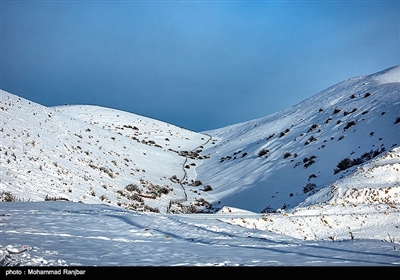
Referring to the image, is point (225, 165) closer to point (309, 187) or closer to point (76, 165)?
point (309, 187)

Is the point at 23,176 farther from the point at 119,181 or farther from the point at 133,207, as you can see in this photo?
the point at 119,181

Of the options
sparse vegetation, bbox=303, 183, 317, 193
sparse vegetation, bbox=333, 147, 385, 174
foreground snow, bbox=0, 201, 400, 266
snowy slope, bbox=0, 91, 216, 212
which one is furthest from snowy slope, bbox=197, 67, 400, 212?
foreground snow, bbox=0, 201, 400, 266

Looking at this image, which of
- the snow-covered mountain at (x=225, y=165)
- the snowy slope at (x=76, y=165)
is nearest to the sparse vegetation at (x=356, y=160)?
the snow-covered mountain at (x=225, y=165)

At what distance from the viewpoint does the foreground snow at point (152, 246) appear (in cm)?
398

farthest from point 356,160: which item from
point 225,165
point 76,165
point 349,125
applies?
point 76,165

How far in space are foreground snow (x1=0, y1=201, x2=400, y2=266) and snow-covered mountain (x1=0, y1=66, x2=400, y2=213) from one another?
5.98 m

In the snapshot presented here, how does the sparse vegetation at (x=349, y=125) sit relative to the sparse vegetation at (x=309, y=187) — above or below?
above

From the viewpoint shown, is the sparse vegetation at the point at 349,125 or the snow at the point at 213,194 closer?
the snow at the point at 213,194

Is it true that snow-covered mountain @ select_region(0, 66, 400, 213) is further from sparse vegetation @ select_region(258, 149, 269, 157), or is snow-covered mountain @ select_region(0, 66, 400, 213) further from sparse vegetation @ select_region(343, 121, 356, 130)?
sparse vegetation @ select_region(343, 121, 356, 130)

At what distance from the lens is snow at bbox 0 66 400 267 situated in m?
4.60

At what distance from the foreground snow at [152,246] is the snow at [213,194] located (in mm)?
27

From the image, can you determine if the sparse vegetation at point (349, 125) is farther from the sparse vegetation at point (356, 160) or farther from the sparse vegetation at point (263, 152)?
the sparse vegetation at point (263, 152)

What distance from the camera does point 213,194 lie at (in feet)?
75.9

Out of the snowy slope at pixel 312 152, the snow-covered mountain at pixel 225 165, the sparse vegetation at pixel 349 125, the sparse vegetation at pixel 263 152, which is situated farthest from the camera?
the sparse vegetation at pixel 263 152
